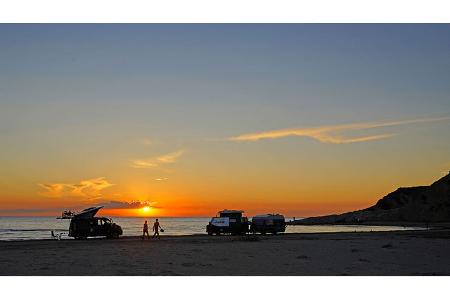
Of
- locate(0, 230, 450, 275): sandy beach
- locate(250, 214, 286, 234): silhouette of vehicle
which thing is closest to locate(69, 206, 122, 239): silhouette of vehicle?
locate(0, 230, 450, 275): sandy beach

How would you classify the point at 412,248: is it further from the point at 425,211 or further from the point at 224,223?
the point at 425,211

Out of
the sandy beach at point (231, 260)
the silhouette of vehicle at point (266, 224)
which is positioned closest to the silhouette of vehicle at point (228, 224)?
the silhouette of vehicle at point (266, 224)

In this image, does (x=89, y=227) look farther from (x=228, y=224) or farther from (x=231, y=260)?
(x=231, y=260)

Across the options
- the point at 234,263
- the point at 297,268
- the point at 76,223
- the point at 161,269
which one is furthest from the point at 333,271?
the point at 76,223

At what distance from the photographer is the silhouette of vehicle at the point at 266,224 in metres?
60.5

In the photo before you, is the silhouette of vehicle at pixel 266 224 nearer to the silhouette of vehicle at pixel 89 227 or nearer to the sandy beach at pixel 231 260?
the silhouette of vehicle at pixel 89 227

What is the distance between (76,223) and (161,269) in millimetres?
24676

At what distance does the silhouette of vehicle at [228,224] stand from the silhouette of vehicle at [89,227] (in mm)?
11512

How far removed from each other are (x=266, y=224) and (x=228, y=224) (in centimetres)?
522

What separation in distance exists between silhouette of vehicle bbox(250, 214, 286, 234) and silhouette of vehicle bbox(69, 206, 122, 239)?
56.0 ft

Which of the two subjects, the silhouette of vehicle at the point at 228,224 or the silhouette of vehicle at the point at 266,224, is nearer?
the silhouette of vehicle at the point at 228,224

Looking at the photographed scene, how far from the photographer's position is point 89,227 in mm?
48156

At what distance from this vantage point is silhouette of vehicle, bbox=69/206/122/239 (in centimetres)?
4791

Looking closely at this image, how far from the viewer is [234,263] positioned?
91.8 feet
